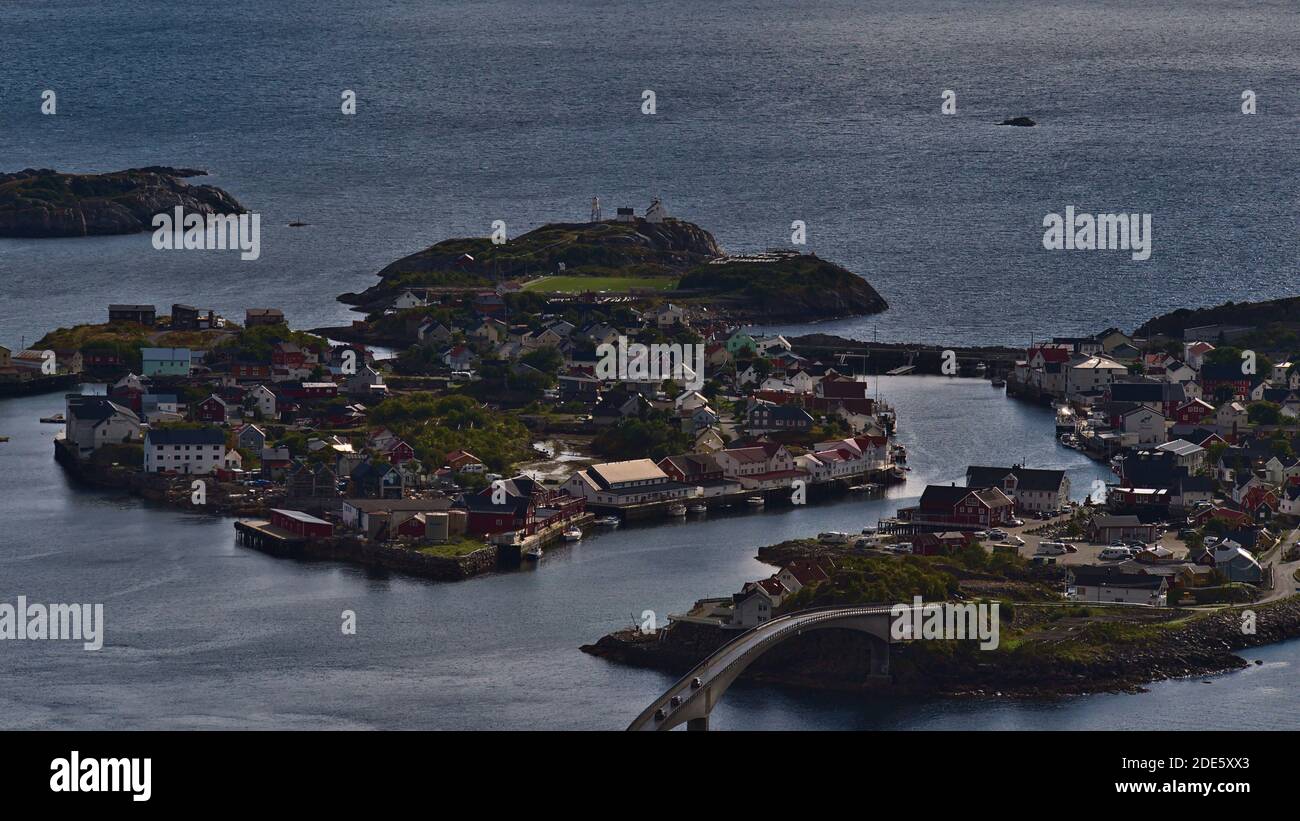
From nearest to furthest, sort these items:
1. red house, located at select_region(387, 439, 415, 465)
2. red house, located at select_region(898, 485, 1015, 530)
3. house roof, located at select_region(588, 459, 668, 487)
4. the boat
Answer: red house, located at select_region(898, 485, 1015, 530), house roof, located at select_region(588, 459, 668, 487), red house, located at select_region(387, 439, 415, 465), the boat

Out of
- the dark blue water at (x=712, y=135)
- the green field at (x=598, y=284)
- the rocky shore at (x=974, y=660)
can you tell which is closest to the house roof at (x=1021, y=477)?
the rocky shore at (x=974, y=660)

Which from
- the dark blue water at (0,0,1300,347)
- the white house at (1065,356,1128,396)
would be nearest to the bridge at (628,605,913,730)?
the white house at (1065,356,1128,396)

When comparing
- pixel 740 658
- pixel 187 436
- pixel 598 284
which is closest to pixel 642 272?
pixel 598 284

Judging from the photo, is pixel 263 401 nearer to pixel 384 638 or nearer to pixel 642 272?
pixel 384 638
